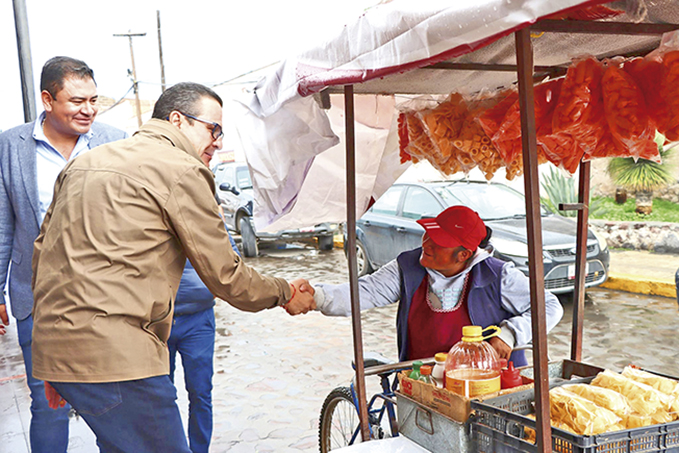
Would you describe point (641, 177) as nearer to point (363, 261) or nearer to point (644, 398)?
point (363, 261)

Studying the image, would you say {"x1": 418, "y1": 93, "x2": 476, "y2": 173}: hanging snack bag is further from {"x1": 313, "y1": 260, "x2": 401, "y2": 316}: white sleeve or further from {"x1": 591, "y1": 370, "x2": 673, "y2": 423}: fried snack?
{"x1": 591, "y1": 370, "x2": 673, "y2": 423}: fried snack

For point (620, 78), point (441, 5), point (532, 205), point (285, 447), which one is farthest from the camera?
point (285, 447)

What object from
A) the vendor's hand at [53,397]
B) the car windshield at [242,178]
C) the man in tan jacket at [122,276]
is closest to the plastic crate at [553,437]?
the man in tan jacket at [122,276]

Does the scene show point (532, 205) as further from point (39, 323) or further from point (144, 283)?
point (39, 323)

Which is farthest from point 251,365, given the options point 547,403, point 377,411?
point 547,403

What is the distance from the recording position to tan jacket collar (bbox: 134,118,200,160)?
2.44 metres

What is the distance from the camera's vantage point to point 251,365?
255 inches

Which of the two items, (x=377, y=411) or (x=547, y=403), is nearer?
(x=547, y=403)

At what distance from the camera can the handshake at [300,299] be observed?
3004mm

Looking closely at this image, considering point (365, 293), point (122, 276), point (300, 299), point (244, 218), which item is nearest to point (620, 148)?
point (365, 293)

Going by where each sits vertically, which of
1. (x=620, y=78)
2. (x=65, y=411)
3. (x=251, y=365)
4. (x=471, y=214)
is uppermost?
(x=620, y=78)

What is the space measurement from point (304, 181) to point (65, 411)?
1.88 meters

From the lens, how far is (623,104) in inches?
84.6

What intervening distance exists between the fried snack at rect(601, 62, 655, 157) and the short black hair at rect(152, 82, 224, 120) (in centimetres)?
160
